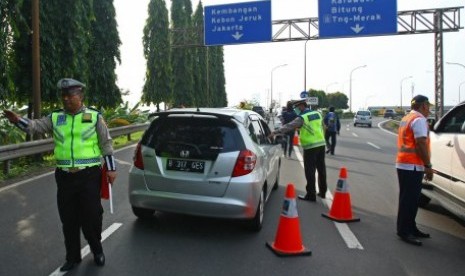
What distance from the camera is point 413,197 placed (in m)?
5.75

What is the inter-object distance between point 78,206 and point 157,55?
32527 millimetres

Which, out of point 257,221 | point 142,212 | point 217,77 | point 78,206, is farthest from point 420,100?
point 217,77

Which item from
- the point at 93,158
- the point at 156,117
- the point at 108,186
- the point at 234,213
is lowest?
the point at 234,213

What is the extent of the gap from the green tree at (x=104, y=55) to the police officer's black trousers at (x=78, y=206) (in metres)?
16.8

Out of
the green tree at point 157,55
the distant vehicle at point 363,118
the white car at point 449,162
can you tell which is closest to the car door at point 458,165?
the white car at point 449,162

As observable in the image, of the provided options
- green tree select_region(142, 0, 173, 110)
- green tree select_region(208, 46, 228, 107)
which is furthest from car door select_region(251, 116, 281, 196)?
green tree select_region(208, 46, 228, 107)

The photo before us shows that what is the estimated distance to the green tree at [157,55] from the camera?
118 feet

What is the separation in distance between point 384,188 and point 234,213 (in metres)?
5.32

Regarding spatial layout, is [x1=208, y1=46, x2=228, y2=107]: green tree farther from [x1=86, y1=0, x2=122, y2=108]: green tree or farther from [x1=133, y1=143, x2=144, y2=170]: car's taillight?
[x1=133, y1=143, x2=144, y2=170]: car's taillight

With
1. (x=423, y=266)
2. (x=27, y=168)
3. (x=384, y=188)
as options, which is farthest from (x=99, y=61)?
(x=423, y=266)

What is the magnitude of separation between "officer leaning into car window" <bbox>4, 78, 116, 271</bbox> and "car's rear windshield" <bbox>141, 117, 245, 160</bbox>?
1.18 meters

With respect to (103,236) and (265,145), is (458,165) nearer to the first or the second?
(265,145)

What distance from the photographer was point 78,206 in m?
4.61

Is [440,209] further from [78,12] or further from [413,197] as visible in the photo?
[78,12]
